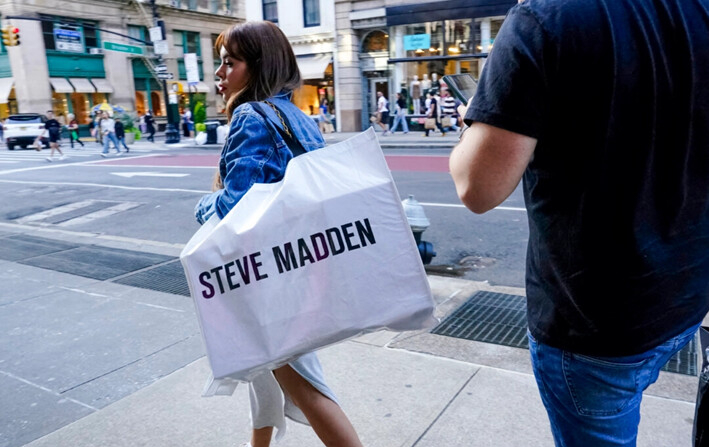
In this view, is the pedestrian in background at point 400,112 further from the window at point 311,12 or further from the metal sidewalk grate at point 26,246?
the metal sidewalk grate at point 26,246

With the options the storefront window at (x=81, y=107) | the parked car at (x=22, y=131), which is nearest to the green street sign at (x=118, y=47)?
the parked car at (x=22, y=131)

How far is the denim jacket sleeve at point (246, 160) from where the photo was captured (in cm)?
192

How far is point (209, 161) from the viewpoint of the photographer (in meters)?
17.7

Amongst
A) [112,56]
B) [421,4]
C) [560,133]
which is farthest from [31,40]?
[560,133]

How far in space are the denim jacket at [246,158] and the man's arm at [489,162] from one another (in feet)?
2.61

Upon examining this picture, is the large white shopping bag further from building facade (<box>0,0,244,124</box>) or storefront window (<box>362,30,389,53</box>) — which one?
building facade (<box>0,0,244,124</box>)

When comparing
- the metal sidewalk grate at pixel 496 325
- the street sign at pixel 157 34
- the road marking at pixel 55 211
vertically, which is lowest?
the road marking at pixel 55 211

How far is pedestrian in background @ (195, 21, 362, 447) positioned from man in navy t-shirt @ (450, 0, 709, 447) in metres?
0.81

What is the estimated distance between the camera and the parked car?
2586cm

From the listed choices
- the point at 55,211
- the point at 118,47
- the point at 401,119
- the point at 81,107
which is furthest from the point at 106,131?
the point at 81,107

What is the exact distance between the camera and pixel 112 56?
35.5 m

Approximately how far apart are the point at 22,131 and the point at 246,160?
1109 inches

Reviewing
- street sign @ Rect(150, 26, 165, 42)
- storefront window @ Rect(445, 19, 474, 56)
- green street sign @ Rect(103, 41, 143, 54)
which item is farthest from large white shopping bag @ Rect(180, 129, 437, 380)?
street sign @ Rect(150, 26, 165, 42)

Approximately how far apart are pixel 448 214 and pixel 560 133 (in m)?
7.08
